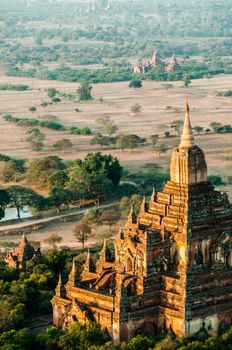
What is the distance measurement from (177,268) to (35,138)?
63582mm

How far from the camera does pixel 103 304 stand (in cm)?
3619

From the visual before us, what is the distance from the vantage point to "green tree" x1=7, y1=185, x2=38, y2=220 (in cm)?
6412

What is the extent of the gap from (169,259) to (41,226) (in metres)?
26.5

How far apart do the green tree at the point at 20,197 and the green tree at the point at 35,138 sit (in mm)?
28456

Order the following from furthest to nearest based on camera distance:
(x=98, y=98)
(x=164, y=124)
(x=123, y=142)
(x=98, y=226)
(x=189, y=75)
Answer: (x=189, y=75) → (x=98, y=98) → (x=164, y=124) → (x=123, y=142) → (x=98, y=226)

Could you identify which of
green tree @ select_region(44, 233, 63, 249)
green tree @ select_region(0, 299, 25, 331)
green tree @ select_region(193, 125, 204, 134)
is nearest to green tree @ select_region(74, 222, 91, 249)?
green tree @ select_region(44, 233, 63, 249)

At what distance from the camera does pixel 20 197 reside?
2552 inches

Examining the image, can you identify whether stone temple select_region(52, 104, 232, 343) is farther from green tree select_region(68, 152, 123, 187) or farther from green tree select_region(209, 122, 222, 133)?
green tree select_region(209, 122, 222, 133)

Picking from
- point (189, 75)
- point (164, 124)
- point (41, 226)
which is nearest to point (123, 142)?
point (164, 124)

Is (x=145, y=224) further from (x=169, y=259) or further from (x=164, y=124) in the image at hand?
(x=164, y=124)

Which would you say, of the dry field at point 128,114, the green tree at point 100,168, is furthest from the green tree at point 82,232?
the green tree at point 100,168

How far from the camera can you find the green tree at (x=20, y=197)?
64.1 meters

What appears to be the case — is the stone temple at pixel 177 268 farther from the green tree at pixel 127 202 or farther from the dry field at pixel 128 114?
the green tree at pixel 127 202

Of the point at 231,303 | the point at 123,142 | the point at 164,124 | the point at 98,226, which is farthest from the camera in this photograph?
the point at 164,124
